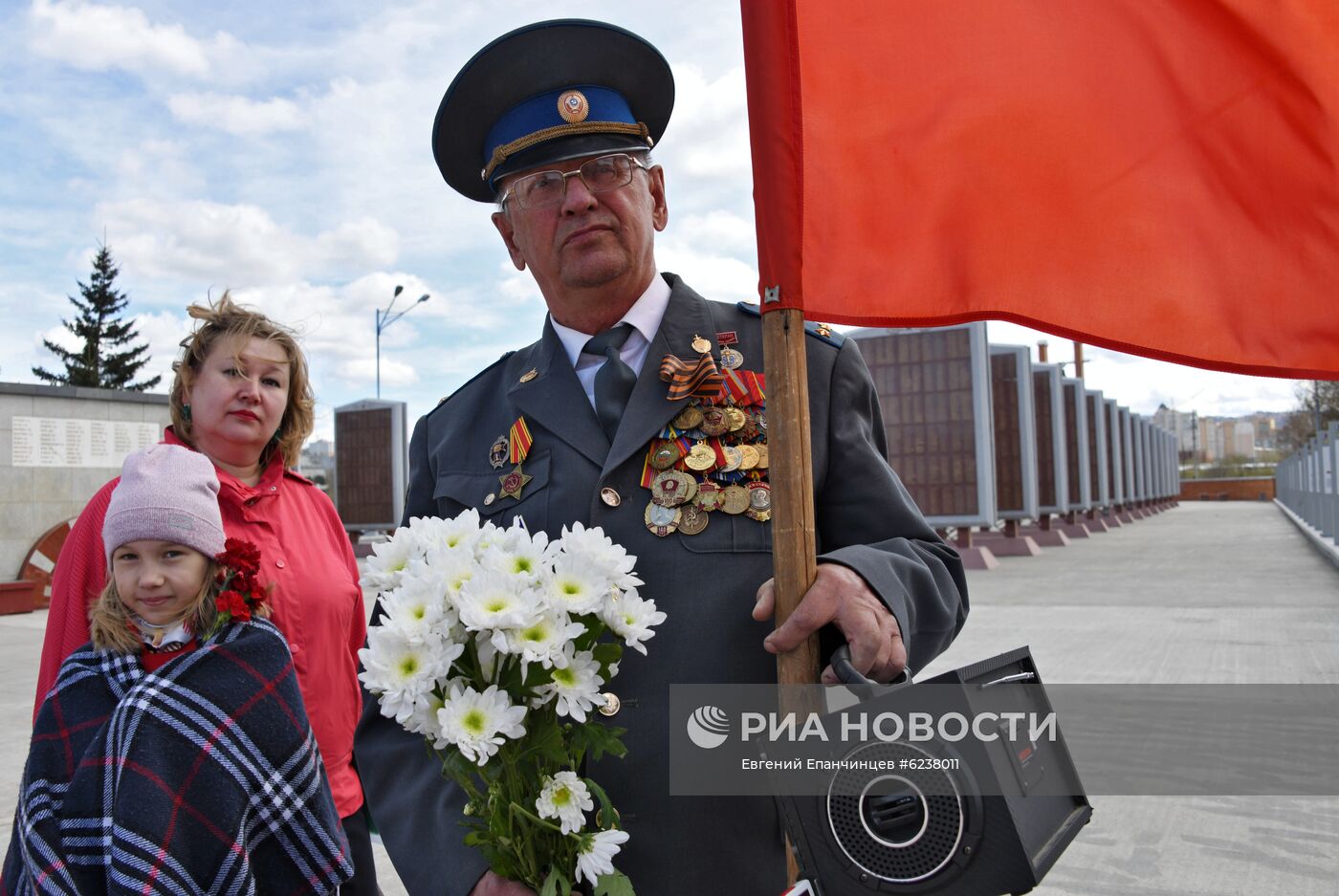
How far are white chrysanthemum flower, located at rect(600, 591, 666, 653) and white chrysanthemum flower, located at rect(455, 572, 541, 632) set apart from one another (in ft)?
0.34

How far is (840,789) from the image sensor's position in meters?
1.19

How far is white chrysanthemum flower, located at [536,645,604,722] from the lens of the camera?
1.21 meters

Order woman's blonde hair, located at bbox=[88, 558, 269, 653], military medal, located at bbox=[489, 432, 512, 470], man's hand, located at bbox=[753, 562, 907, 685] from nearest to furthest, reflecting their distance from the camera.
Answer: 1. man's hand, located at bbox=[753, 562, 907, 685]
2. military medal, located at bbox=[489, 432, 512, 470]
3. woman's blonde hair, located at bbox=[88, 558, 269, 653]

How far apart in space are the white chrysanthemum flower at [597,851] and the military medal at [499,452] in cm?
83

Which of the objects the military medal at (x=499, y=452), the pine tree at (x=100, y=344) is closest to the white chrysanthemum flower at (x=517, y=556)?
the military medal at (x=499, y=452)

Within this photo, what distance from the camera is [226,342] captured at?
2.84 metres

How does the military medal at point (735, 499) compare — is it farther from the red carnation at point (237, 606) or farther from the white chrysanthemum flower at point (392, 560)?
the red carnation at point (237, 606)

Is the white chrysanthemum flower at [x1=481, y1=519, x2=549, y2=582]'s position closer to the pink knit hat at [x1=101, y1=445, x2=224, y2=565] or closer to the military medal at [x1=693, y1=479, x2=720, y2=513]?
the military medal at [x1=693, y1=479, x2=720, y2=513]

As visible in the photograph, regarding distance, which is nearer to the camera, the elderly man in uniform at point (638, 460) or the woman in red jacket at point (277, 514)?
the elderly man in uniform at point (638, 460)

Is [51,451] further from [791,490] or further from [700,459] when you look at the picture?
[791,490]

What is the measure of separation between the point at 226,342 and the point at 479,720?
2.06 metres

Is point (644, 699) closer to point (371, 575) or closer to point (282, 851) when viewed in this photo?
point (371, 575)

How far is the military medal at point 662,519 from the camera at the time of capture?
1.72 m

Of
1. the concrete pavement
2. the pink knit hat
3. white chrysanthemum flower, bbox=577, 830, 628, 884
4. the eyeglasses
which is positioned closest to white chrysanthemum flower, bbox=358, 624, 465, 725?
white chrysanthemum flower, bbox=577, 830, 628, 884
